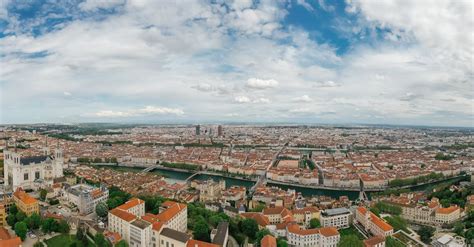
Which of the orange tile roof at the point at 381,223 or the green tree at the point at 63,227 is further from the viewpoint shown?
the orange tile roof at the point at 381,223

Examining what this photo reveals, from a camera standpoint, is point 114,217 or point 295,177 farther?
point 295,177

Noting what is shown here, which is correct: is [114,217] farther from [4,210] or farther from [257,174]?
[257,174]

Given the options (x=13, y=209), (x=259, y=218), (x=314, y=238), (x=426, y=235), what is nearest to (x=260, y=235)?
(x=259, y=218)

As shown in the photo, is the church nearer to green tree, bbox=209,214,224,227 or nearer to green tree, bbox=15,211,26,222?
green tree, bbox=15,211,26,222

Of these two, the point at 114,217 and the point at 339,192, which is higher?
the point at 114,217

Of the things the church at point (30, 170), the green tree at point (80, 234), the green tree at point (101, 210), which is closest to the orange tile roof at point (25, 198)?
the green tree at point (101, 210)

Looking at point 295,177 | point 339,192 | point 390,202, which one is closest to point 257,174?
point 295,177

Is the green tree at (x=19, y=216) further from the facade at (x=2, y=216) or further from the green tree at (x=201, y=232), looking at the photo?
the green tree at (x=201, y=232)
